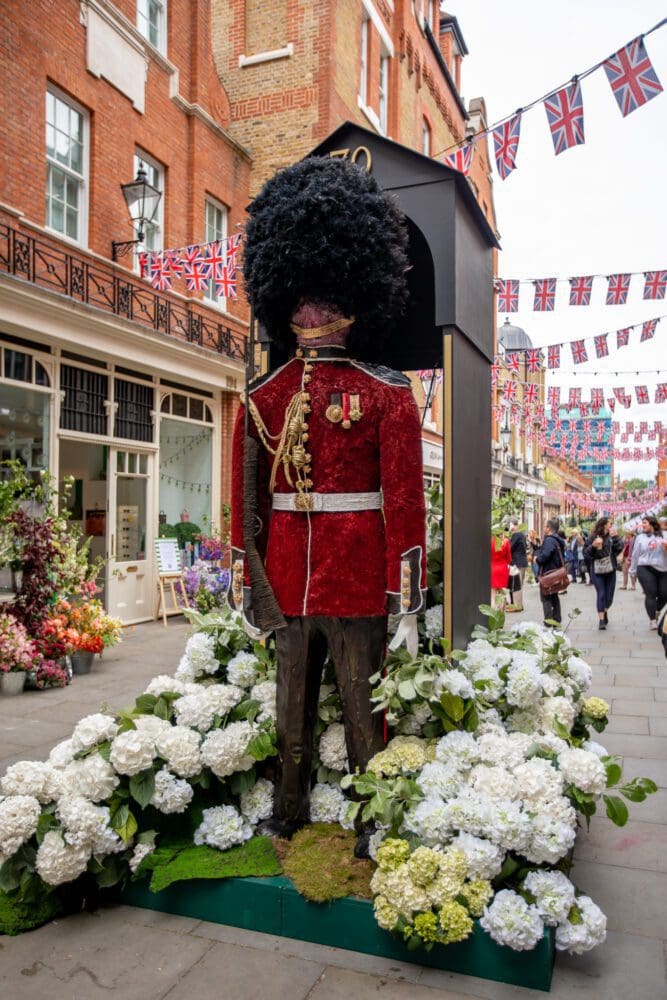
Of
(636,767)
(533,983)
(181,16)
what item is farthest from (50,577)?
(181,16)

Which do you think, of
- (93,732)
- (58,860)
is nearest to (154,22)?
(93,732)

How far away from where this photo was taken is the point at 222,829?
3037 millimetres

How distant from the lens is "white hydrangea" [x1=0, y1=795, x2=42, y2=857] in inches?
111

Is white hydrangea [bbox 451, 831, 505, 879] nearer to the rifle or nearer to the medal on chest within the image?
the rifle

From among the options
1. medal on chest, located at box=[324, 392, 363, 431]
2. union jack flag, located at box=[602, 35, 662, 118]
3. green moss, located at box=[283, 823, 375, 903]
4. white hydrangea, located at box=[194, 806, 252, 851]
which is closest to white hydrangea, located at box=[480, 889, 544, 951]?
green moss, located at box=[283, 823, 375, 903]

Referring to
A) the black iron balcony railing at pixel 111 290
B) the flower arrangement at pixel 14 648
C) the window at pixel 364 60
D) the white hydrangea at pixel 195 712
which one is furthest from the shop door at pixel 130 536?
the window at pixel 364 60

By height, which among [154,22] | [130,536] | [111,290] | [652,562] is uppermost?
[154,22]

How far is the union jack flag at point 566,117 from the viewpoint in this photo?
6.36 metres

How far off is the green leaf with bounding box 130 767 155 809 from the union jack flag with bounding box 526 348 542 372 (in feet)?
44.1

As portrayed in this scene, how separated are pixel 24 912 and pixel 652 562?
941cm

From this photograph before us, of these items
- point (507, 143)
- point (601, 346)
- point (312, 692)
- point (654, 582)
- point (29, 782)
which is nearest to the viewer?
point (29, 782)

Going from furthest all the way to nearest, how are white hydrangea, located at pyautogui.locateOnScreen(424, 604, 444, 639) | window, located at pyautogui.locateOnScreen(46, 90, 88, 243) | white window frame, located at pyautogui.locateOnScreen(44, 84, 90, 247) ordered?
1. white window frame, located at pyautogui.locateOnScreen(44, 84, 90, 247)
2. window, located at pyautogui.locateOnScreen(46, 90, 88, 243)
3. white hydrangea, located at pyautogui.locateOnScreen(424, 604, 444, 639)

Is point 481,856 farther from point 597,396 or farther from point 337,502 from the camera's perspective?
point 597,396

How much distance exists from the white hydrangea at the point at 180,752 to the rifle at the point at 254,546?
53 centimetres
